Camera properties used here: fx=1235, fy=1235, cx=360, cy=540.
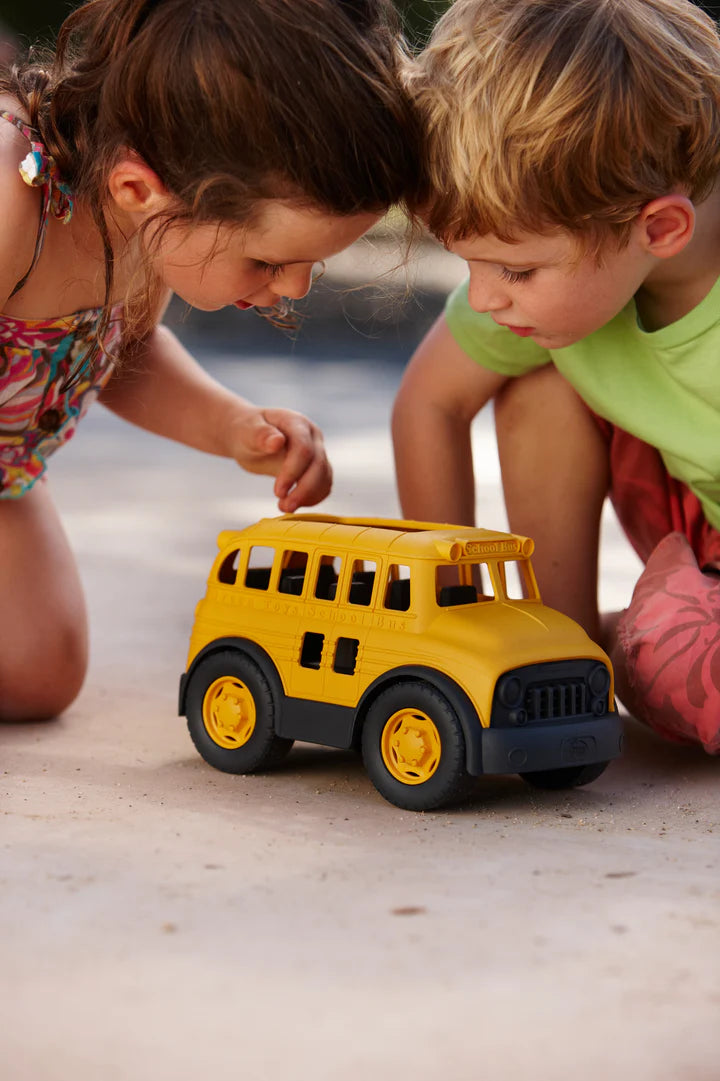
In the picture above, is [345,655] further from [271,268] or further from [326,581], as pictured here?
[271,268]

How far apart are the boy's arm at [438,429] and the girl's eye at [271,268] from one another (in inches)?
17.6

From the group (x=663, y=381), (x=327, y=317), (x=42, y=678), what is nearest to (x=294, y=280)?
(x=663, y=381)

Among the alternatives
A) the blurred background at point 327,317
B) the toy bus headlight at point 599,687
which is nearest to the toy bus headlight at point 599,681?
the toy bus headlight at point 599,687

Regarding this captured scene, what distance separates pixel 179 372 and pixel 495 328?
21.4 inches

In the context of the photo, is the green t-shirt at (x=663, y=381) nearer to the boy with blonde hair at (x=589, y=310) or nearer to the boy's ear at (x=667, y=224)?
the boy with blonde hair at (x=589, y=310)

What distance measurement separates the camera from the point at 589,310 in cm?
148

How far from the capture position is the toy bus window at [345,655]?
1.36m

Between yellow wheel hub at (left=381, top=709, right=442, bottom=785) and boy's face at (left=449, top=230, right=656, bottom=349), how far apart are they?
1.69 ft

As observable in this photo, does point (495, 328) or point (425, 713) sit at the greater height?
point (495, 328)

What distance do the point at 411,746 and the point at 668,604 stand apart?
495 mm

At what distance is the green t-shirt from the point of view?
1.62m

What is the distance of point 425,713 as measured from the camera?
128 centimetres

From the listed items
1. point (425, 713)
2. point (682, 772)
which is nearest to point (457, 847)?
point (425, 713)

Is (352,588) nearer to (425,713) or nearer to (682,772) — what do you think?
(425,713)
